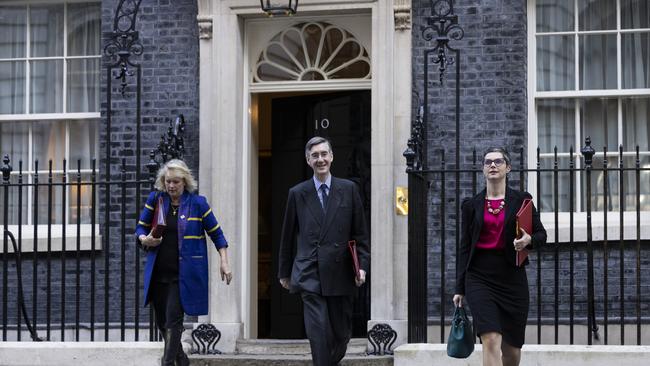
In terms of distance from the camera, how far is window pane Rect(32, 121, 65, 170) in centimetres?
1283

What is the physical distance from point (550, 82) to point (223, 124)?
9.52 ft

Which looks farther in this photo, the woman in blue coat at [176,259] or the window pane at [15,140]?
the window pane at [15,140]

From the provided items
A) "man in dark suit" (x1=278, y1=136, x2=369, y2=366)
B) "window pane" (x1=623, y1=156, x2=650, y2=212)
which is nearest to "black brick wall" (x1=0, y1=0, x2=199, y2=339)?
"man in dark suit" (x1=278, y1=136, x2=369, y2=366)

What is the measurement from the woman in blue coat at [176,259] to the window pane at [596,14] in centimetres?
435

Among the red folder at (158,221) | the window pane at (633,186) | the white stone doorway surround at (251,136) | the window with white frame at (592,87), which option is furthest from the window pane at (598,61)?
the red folder at (158,221)

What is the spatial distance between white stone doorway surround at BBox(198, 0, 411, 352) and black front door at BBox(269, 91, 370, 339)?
357mm

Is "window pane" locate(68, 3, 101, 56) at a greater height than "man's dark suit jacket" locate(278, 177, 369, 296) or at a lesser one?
greater

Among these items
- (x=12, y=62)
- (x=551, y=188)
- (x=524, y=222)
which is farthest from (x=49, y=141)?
(x=524, y=222)

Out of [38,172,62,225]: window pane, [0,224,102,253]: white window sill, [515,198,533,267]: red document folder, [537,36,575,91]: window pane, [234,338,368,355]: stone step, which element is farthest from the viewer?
[38,172,62,225]: window pane

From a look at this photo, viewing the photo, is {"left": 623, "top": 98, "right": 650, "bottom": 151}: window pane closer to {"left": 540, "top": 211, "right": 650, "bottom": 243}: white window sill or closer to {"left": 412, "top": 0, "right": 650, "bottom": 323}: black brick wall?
{"left": 540, "top": 211, "right": 650, "bottom": 243}: white window sill

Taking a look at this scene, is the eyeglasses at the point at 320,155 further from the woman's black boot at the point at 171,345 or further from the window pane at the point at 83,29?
the window pane at the point at 83,29

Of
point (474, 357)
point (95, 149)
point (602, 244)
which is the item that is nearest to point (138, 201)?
point (95, 149)

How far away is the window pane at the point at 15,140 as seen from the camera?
12.9 m

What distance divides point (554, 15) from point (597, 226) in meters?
1.94
